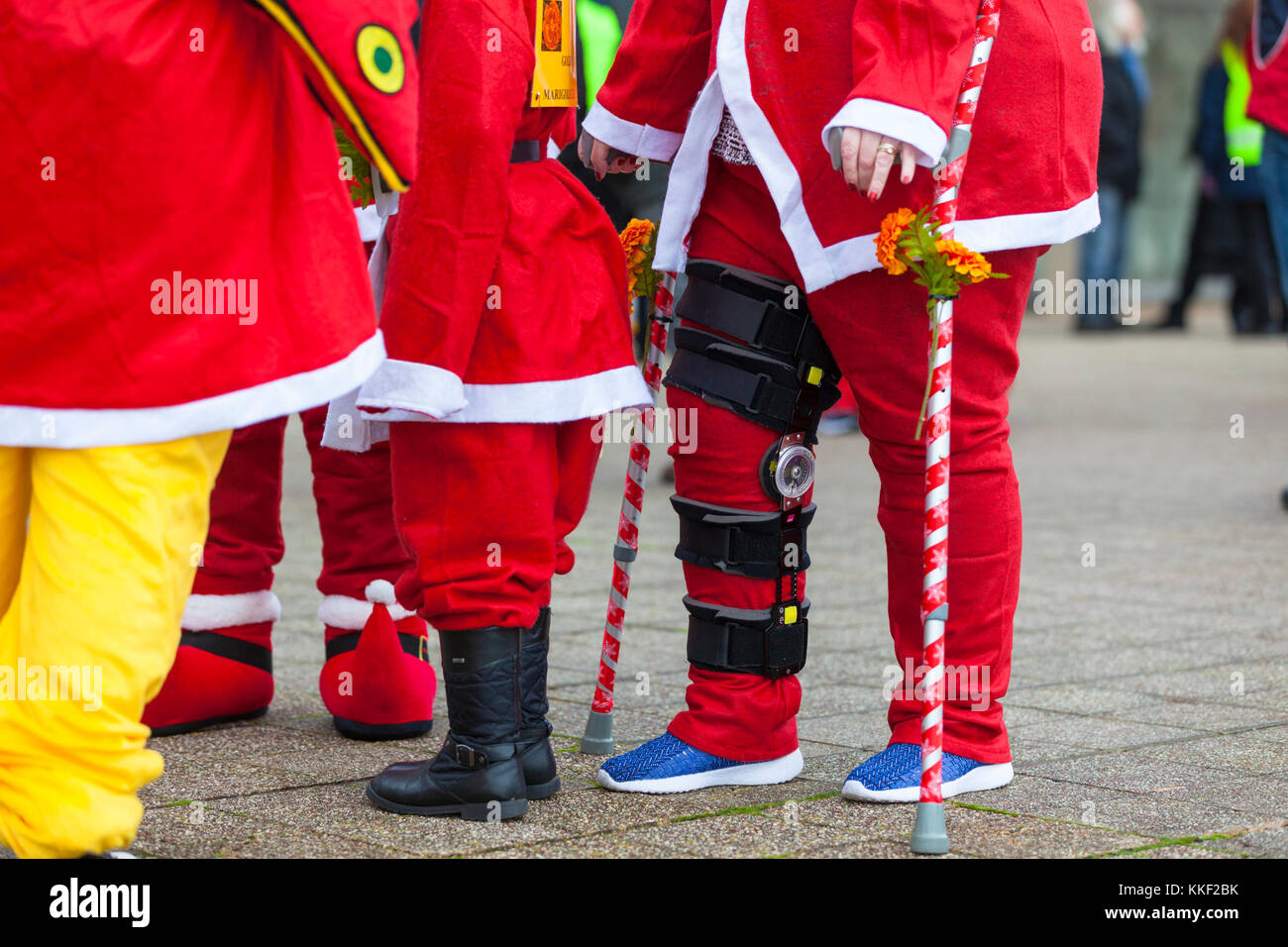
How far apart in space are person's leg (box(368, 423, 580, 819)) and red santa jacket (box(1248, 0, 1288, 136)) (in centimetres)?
419

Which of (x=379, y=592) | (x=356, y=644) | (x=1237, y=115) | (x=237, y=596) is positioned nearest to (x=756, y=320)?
(x=379, y=592)

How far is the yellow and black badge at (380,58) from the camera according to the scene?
263 cm

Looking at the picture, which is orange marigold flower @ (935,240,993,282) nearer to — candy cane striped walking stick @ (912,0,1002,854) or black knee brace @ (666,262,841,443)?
candy cane striped walking stick @ (912,0,1002,854)

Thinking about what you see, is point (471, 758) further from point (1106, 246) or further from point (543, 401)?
point (1106, 246)

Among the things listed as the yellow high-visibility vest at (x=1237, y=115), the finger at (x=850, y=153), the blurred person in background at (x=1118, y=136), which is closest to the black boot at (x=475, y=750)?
the finger at (x=850, y=153)

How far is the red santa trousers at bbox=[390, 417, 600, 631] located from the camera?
317cm

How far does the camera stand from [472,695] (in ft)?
10.6

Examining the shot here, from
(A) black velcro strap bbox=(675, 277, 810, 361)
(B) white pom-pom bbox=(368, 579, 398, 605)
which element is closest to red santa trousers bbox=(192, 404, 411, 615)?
(B) white pom-pom bbox=(368, 579, 398, 605)

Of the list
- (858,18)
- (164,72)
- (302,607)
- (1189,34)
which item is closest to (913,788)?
(858,18)

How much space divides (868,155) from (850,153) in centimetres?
3

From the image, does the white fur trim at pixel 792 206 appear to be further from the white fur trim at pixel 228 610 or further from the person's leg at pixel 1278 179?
the person's leg at pixel 1278 179

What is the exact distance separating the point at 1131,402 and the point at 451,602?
866 cm

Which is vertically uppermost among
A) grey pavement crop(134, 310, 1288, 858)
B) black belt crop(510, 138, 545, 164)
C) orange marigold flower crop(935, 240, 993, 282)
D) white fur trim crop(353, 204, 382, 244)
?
black belt crop(510, 138, 545, 164)

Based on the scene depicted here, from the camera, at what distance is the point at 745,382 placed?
332cm
